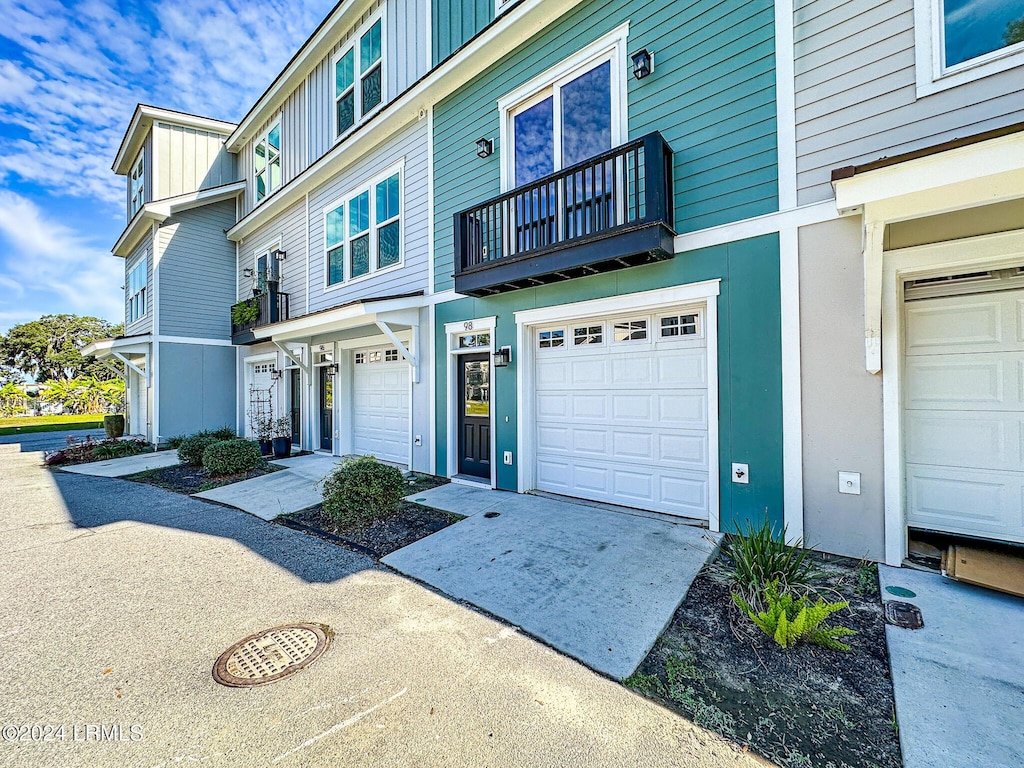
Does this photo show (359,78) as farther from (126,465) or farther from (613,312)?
(126,465)

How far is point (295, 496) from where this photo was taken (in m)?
5.96

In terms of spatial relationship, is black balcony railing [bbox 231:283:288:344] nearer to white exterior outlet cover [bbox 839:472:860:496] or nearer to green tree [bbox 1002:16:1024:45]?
white exterior outlet cover [bbox 839:472:860:496]

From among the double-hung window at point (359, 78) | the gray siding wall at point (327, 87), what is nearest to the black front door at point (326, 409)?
the gray siding wall at point (327, 87)

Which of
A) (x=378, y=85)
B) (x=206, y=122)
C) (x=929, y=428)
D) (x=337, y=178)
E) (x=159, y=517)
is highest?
(x=206, y=122)

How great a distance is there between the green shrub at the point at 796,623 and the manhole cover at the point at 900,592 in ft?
2.35

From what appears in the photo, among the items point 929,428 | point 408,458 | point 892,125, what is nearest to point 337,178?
point 408,458

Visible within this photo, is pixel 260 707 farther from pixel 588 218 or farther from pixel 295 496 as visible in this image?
pixel 588 218

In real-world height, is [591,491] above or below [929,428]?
below

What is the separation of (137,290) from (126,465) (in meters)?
7.06

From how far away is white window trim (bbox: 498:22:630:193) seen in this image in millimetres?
Result: 4824

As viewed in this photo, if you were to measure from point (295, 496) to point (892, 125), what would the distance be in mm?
7418

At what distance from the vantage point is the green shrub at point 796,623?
2.45 meters

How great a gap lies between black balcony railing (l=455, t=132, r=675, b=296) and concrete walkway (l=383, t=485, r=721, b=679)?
9.11 feet

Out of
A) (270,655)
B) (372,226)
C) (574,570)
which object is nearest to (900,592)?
(574,570)
